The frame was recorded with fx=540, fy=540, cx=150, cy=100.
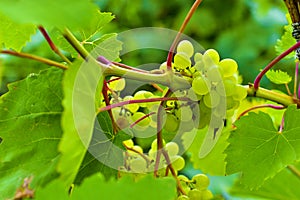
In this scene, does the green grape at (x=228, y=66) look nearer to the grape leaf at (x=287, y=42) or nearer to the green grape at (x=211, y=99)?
the green grape at (x=211, y=99)

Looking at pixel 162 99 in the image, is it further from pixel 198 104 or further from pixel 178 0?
pixel 178 0

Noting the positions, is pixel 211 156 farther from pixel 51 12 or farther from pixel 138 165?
pixel 51 12

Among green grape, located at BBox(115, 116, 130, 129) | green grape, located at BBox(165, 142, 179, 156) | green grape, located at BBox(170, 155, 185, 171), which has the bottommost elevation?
green grape, located at BBox(170, 155, 185, 171)

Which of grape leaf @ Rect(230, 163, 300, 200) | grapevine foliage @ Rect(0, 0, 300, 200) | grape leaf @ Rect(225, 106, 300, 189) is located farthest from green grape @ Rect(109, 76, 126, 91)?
grape leaf @ Rect(230, 163, 300, 200)

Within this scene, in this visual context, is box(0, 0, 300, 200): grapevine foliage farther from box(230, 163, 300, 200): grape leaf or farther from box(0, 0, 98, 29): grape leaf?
box(230, 163, 300, 200): grape leaf

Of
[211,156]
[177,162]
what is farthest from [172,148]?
[211,156]

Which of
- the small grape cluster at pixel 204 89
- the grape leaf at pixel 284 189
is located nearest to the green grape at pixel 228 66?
the small grape cluster at pixel 204 89

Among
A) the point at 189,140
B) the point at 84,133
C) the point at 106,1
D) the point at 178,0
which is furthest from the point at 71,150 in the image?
the point at 178,0
